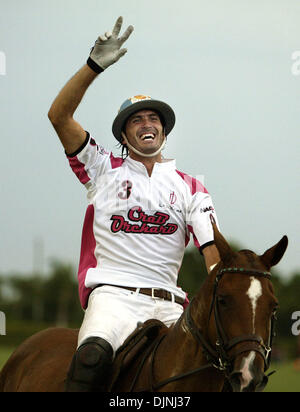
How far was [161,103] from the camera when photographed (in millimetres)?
6254

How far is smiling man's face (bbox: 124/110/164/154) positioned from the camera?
239 inches

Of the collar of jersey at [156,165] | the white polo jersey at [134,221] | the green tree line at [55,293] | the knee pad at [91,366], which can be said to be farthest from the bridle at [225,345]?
the green tree line at [55,293]

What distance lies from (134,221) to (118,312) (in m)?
0.79

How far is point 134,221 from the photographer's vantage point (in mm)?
5707

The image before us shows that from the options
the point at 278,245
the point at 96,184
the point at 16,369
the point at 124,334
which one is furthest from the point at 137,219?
the point at 16,369

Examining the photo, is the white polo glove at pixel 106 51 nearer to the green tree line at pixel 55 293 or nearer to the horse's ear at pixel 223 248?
the horse's ear at pixel 223 248

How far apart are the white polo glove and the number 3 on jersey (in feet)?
3.15

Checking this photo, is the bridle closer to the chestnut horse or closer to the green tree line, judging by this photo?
the chestnut horse

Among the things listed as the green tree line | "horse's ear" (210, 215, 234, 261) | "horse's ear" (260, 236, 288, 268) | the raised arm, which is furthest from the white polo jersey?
the green tree line

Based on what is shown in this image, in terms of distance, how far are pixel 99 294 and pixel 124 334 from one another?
401mm

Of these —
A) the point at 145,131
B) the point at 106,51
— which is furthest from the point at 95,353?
the point at 106,51

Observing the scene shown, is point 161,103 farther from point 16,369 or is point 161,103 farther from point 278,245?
point 16,369

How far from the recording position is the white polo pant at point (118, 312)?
17.1ft

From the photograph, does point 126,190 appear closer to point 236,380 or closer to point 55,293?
point 236,380
